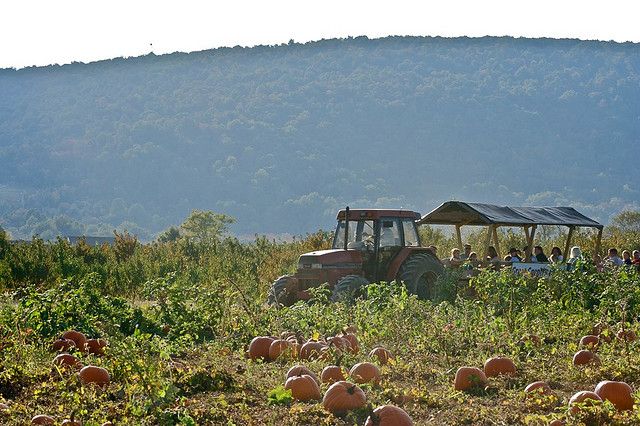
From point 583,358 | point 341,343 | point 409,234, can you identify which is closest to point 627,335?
point 583,358

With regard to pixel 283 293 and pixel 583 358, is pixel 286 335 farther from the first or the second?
pixel 283 293

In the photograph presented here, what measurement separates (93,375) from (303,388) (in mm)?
1695

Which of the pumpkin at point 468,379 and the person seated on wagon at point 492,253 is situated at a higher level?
the pumpkin at point 468,379

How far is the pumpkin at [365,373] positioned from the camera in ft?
25.9

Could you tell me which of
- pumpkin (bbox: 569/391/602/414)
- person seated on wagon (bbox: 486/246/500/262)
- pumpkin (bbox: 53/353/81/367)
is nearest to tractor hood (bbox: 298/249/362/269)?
person seated on wagon (bbox: 486/246/500/262)

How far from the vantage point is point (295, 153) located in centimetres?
16588

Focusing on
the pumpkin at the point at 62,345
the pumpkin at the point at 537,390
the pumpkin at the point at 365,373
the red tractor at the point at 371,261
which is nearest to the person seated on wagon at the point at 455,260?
the red tractor at the point at 371,261

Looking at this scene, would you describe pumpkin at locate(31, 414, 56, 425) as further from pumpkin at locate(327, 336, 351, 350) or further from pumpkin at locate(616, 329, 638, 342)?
pumpkin at locate(616, 329, 638, 342)

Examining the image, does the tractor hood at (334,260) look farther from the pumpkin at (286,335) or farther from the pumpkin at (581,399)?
the pumpkin at (581,399)

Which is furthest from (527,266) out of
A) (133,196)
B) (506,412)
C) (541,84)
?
(541,84)

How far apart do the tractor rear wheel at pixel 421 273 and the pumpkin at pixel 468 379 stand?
8.86 metres

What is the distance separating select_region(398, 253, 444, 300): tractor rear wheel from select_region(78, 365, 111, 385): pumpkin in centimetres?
974

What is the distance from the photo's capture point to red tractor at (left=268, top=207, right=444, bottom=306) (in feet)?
56.8

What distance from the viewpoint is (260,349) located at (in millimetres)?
9875
